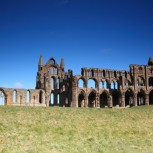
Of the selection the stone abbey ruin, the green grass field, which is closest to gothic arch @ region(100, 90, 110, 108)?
the stone abbey ruin

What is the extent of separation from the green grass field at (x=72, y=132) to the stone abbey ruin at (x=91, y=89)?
2715 cm

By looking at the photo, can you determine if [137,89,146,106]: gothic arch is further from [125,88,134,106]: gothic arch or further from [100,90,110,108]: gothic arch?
[100,90,110,108]: gothic arch

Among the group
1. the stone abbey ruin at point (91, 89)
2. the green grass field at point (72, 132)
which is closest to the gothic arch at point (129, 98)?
the stone abbey ruin at point (91, 89)

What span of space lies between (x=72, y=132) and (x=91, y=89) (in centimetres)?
3863

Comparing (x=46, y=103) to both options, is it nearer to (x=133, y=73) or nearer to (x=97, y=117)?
(x=133, y=73)

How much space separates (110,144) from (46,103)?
44.1 metres

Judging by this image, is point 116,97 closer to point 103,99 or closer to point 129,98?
point 103,99

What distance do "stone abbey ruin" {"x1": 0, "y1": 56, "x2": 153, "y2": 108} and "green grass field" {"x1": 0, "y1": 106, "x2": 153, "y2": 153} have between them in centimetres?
Answer: 2715

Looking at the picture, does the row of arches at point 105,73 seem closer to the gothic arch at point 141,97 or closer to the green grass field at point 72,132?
the gothic arch at point 141,97

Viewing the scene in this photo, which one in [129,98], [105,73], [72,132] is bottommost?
[72,132]

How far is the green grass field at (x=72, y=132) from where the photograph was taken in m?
22.9

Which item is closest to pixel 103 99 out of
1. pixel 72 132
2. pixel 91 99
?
pixel 91 99

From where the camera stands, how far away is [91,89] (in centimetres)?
6550

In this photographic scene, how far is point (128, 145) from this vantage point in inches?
998
